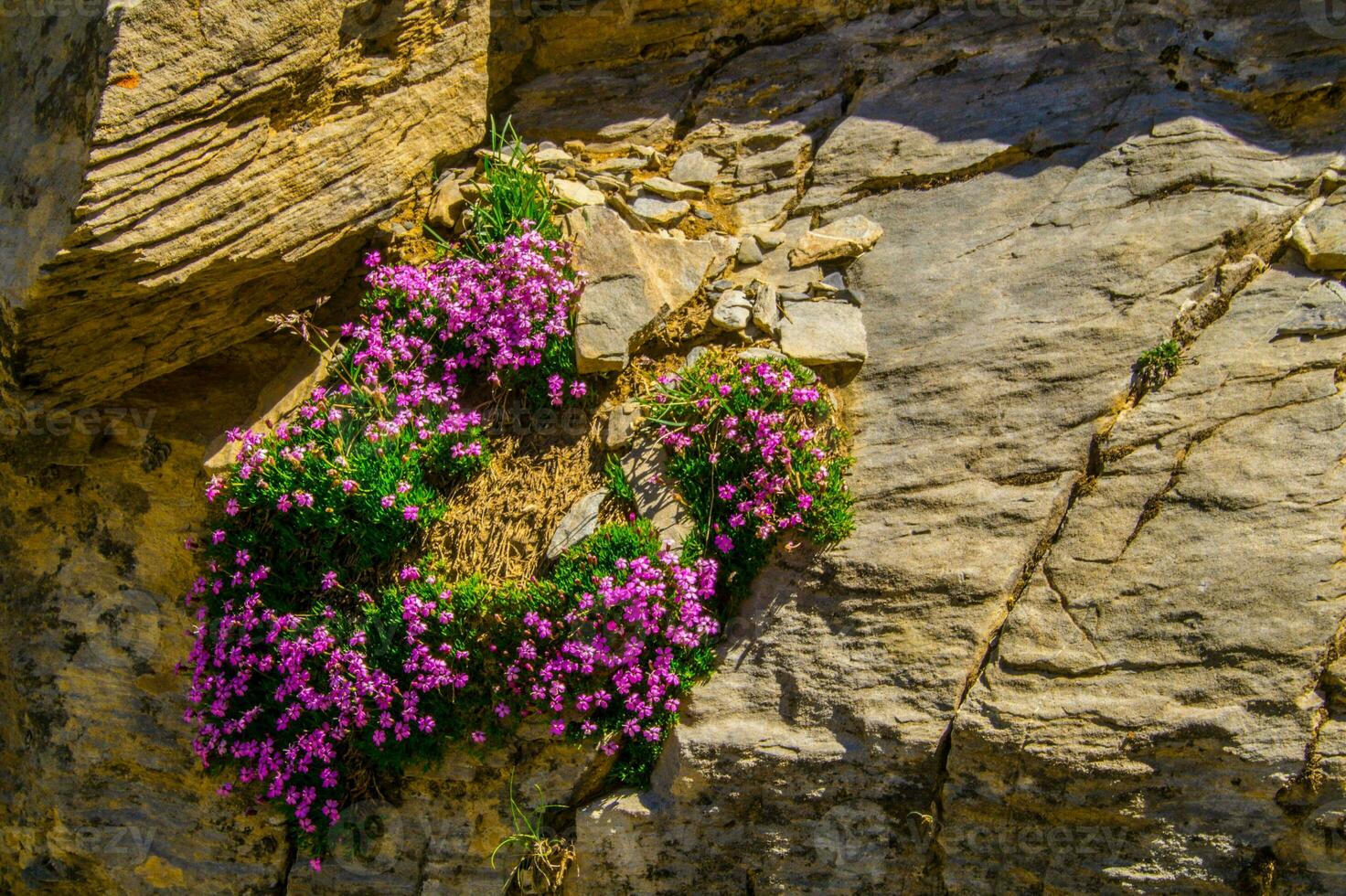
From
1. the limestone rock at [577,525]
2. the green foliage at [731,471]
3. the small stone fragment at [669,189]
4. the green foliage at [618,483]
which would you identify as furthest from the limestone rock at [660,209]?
the limestone rock at [577,525]

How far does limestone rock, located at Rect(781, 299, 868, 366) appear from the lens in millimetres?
6898

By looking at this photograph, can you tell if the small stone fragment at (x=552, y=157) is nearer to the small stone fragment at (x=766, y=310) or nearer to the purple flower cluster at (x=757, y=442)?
the small stone fragment at (x=766, y=310)

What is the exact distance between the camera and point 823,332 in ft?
23.0

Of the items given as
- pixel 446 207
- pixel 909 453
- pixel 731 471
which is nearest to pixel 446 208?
pixel 446 207

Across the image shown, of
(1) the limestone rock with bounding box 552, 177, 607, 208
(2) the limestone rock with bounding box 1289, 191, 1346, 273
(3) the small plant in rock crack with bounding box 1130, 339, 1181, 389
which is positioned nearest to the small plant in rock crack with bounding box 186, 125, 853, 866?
(1) the limestone rock with bounding box 552, 177, 607, 208

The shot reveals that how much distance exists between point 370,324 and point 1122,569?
479cm

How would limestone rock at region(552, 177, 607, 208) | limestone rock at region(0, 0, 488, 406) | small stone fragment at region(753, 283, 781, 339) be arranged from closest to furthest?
limestone rock at region(0, 0, 488, 406)
small stone fragment at region(753, 283, 781, 339)
limestone rock at region(552, 177, 607, 208)

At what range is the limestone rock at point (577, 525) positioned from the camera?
21.6ft

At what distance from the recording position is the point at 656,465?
22.3 feet

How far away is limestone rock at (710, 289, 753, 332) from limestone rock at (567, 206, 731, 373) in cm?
24

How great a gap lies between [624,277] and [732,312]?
0.73 m

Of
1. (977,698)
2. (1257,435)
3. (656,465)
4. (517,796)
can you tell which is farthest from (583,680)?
(1257,435)

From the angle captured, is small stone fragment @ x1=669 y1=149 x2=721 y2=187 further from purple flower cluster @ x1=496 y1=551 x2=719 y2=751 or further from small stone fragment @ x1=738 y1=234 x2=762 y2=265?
purple flower cluster @ x1=496 y1=551 x2=719 y2=751

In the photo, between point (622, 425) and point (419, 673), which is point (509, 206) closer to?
point (622, 425)
